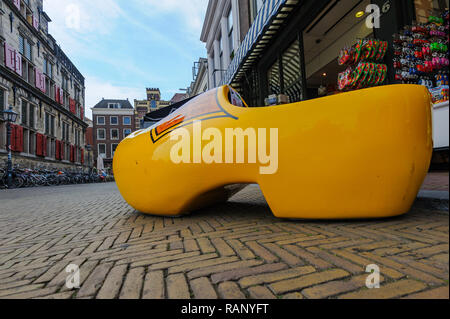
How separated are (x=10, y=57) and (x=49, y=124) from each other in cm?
676

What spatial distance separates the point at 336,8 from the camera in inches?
246

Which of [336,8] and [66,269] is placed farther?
[336,8]

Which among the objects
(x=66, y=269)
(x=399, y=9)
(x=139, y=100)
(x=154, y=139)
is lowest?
(x=66, y=269)

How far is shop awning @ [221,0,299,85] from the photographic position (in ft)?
17.1

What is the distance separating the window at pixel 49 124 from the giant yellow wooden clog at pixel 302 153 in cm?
2294

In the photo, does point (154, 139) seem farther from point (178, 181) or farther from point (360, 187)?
point (360, 187)

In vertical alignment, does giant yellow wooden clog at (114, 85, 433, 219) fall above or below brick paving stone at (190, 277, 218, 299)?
above

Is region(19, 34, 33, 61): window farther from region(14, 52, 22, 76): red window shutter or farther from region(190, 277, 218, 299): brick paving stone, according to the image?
region(190, 277, 218, 299): brick paving stone

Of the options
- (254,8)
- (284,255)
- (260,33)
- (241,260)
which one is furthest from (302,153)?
(254,8)

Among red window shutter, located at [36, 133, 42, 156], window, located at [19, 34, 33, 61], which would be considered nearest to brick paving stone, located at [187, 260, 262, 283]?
red window shutter, located at [36, 133, 42, 156]

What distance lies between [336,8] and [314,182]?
618cm

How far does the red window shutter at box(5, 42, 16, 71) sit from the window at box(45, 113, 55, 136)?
5506mm
